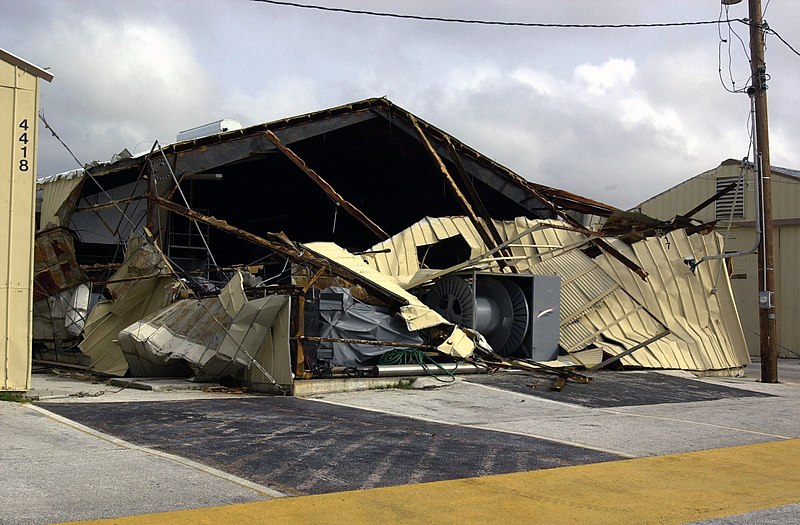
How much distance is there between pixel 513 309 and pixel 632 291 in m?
3.86

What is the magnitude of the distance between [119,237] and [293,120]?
5.11 metres

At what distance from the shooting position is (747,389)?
16.9 m

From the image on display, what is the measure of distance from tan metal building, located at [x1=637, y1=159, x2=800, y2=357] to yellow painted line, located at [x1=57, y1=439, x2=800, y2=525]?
24145 millimetres

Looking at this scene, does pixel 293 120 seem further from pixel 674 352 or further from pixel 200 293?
pixel 674 352

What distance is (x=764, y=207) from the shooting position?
18.5 m

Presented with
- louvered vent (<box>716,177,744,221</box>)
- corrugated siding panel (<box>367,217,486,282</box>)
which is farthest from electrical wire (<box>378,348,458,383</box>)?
louvered vent (<box>716,177,744,221</box>)

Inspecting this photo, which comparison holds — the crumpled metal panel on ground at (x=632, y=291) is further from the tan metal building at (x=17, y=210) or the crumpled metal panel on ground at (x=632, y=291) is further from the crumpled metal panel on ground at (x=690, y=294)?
the tan metal building at (x=17, y=210)

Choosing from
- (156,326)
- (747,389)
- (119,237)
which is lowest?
(747,389)

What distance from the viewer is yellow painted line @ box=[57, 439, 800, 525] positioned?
6.06 m

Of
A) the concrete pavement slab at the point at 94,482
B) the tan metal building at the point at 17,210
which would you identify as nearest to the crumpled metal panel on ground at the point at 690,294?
the tan metal building at the point at 17,210

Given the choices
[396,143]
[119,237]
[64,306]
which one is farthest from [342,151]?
[64,306]

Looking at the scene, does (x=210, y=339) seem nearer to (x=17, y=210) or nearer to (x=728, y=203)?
(x=17, y=210)

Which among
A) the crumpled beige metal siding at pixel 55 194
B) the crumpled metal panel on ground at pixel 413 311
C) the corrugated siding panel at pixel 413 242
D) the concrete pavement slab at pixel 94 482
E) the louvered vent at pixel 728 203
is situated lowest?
the concrete pavement slab at pixel 94 482

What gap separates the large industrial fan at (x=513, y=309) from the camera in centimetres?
1827
